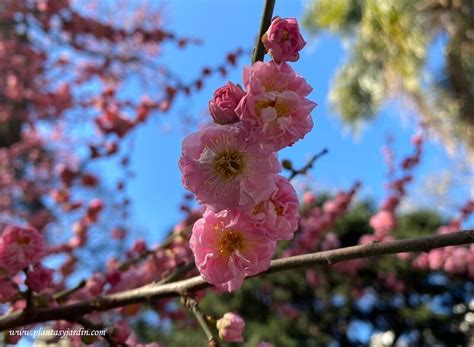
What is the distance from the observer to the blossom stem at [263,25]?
36.4 inches

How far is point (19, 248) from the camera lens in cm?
140

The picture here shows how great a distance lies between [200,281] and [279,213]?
32 cm

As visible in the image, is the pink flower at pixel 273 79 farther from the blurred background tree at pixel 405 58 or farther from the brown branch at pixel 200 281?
the blurred background tree at pixel 405 58

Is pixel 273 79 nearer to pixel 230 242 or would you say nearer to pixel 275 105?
pixel 275 105

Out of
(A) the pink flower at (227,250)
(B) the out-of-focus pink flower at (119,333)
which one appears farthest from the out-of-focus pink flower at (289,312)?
(A) the pink flower at (227,250)

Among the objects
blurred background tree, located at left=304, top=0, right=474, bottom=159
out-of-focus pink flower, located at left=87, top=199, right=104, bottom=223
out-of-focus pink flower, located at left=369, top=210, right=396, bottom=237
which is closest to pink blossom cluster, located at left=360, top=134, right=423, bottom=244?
out-of-focus pink flower, located at left=369, top=210, right=396, bottom=237

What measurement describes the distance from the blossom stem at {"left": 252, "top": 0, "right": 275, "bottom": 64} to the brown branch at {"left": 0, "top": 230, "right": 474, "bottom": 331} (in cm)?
44

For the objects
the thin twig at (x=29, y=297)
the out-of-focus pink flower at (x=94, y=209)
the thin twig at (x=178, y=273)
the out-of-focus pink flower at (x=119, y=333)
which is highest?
the out-of-focus pink flower at (x=94, y=209)

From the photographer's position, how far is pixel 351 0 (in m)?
7.77

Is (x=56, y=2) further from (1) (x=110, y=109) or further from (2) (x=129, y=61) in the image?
Result: (1) (x=110, y=109)

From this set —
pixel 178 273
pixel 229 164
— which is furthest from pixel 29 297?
pixel 229 164

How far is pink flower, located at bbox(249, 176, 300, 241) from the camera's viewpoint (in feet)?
2.92

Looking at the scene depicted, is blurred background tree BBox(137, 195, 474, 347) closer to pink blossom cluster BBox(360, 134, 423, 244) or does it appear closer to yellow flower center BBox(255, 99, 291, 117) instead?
pink blossom cluster BBox(360, 134, 423, 244)

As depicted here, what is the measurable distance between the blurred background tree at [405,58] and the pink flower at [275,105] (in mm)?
6217
